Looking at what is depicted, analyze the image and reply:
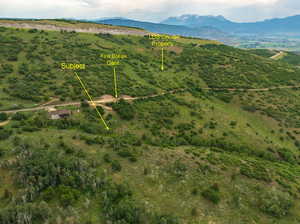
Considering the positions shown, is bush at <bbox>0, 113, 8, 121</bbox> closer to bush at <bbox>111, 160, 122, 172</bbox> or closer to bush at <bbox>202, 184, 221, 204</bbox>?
bush at <bbox>111, 160, 122, 172</bbox>

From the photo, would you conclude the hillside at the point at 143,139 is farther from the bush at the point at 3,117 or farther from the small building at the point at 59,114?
the small building at the point at 59,114

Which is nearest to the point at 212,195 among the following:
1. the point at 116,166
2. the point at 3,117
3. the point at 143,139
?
the point at 116,166

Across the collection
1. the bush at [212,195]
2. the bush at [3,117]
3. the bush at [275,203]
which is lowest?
the bush at [275,203]

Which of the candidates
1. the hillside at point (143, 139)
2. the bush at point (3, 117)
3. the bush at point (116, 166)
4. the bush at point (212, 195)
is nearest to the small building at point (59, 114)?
the hillside at point (143, 139)

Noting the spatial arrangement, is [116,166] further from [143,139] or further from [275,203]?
[275,203]

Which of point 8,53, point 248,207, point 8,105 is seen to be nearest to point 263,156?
point 248,207

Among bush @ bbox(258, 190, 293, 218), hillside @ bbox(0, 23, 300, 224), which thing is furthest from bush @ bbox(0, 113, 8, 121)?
bush @ bbox(258, 190, 293, 218)
